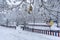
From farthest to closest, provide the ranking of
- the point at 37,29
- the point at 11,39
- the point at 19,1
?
the point at 19,1 < the point at 37,29 < the point at 11,39

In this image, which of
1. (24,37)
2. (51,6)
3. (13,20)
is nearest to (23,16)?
(13,20)

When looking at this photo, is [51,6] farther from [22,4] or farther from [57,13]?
[22,4]

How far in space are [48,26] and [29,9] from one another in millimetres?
424

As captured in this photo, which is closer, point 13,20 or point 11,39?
point 11,39

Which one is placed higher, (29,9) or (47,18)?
(29,9)

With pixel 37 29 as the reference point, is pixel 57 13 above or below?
above

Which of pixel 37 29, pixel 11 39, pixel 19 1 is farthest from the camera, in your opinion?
pixel 19 1

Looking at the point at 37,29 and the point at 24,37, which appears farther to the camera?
the point at 37,29

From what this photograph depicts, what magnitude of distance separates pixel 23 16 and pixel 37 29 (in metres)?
0.30

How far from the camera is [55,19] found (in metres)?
1.88

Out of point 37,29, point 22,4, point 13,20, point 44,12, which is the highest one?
point 22,4

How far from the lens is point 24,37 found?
114cm

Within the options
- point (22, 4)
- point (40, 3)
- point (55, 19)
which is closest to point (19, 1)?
point (22, 4)

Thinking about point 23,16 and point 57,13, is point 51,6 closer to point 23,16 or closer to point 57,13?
point 57,13
